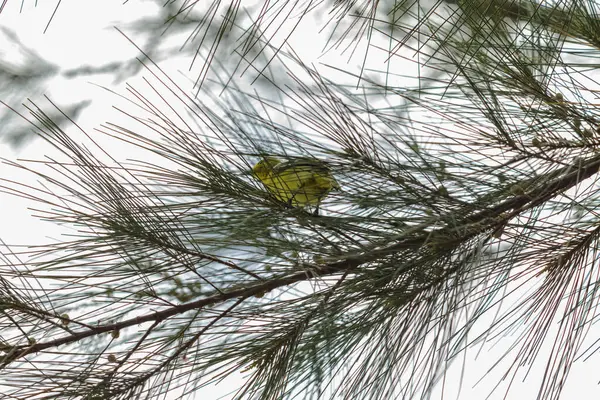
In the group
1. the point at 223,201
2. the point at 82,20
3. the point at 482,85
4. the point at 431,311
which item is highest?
the point at 82,20

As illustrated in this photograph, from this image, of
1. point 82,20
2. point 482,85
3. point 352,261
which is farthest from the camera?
point 82,20

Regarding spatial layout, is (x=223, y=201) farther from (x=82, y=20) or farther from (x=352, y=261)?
(x=82, y=20)

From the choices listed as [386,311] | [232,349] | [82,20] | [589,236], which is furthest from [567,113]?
[82,20]

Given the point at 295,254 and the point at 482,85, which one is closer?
the point at 295,254

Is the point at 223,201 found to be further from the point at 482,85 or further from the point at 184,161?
the point at 482,85

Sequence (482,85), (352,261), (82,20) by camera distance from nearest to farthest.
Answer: (352,261)
(482,85)
(82,20)

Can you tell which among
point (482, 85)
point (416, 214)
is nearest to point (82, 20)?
point (482, 85)

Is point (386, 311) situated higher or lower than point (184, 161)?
lower
